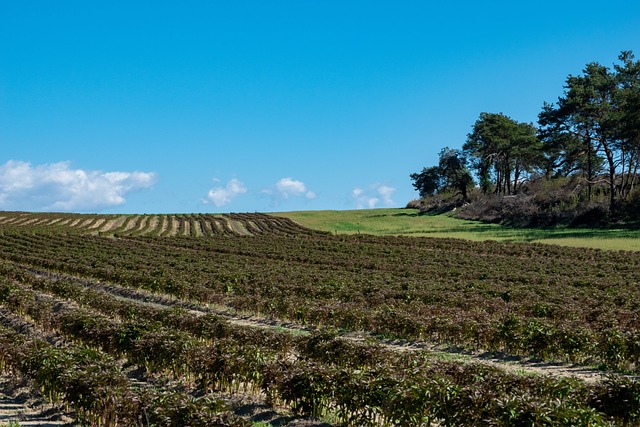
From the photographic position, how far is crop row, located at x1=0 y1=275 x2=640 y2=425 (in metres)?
9.35

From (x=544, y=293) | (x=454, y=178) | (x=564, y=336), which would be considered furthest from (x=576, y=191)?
(x=564, y=336)

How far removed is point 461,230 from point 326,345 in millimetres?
66835

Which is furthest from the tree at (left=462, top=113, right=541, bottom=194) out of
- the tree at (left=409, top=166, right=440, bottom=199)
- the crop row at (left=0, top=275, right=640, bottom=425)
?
the crop row at (left=0, top=275, right=640, bottom=425)

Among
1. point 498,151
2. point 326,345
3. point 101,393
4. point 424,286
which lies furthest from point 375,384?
point 498,151

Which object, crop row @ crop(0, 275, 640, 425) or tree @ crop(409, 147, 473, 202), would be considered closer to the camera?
crop row @ crop(0, 275, 640, 425)

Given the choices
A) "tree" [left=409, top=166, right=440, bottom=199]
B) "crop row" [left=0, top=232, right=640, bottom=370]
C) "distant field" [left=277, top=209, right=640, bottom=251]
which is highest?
"tree" [left=409, top=166, right=440, bottom=199]

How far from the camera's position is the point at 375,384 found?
10.3 meters

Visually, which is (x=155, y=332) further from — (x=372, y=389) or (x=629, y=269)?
(x=629, y=269)

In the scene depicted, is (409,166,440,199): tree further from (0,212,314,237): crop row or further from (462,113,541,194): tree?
(0,212,314,237): crop row

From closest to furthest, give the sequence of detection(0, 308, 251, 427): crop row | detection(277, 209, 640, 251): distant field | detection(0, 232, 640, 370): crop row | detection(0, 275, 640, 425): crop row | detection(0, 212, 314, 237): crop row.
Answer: detection(0, 308, 251, 427): crop row → detection(0, 275, 640, 425): crop row → detection(0, 232, 640, 370): crop row → detection(277, 209, 640, 251): distant field → detection(0, 212, 314, 237): crop row

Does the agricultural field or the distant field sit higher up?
the distant field

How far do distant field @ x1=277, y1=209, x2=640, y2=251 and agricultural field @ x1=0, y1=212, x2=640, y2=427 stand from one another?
52.5ft

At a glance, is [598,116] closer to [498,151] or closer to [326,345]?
[498,151]

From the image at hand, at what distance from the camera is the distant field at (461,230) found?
57.8 metres
